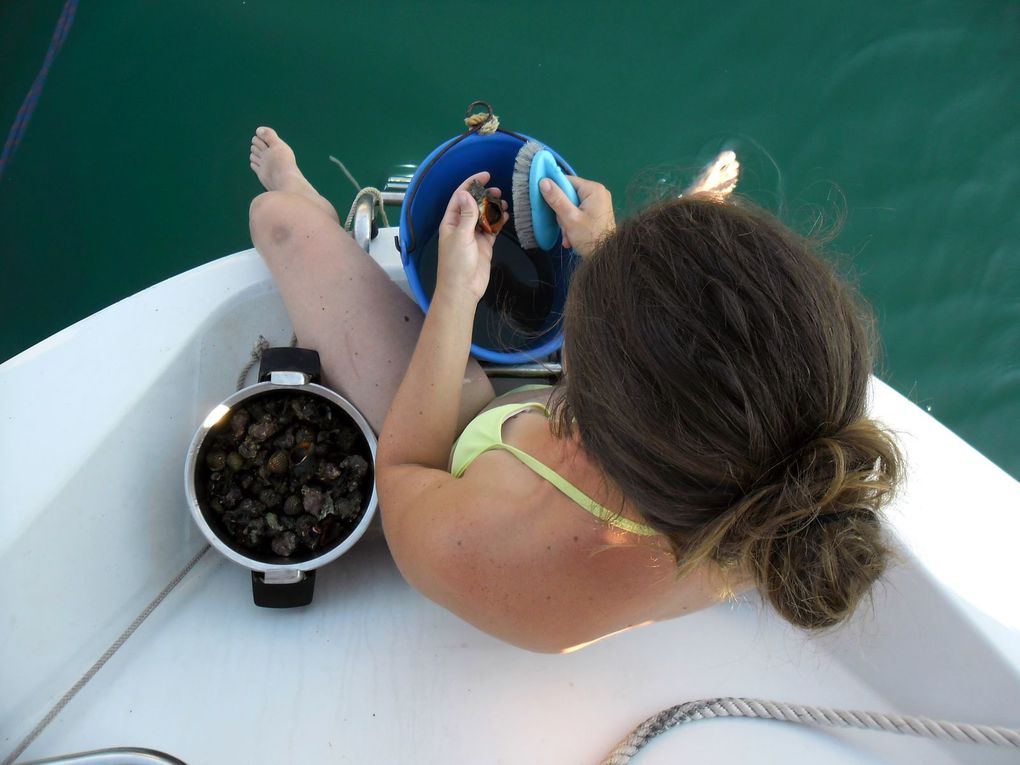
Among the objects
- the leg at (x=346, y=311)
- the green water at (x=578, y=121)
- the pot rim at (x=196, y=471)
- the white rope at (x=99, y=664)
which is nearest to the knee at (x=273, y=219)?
the leg at (x=346, y=311)

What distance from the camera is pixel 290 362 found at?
100 cm

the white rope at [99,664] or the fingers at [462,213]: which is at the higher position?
the fingers at [462,213]

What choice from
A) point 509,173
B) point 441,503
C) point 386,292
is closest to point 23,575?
point 441,503

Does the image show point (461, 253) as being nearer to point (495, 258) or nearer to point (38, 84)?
point (495, 258)

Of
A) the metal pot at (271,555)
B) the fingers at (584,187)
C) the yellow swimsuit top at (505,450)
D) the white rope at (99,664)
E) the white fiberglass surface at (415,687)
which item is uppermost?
the fingers at (584,187)

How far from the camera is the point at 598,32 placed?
1727 millimetres

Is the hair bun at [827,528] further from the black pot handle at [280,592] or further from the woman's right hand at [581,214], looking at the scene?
the black pot handle at [280,592]

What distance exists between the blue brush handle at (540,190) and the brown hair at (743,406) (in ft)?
1.36

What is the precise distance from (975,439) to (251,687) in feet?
5.66

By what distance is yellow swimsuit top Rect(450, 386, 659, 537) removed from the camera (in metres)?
0.65

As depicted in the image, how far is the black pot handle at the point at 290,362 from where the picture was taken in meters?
0.99

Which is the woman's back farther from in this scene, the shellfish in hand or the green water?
the green water

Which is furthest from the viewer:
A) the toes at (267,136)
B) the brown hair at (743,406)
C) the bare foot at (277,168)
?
the toes at (267,136)

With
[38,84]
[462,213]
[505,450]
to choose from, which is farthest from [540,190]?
[38,84]
